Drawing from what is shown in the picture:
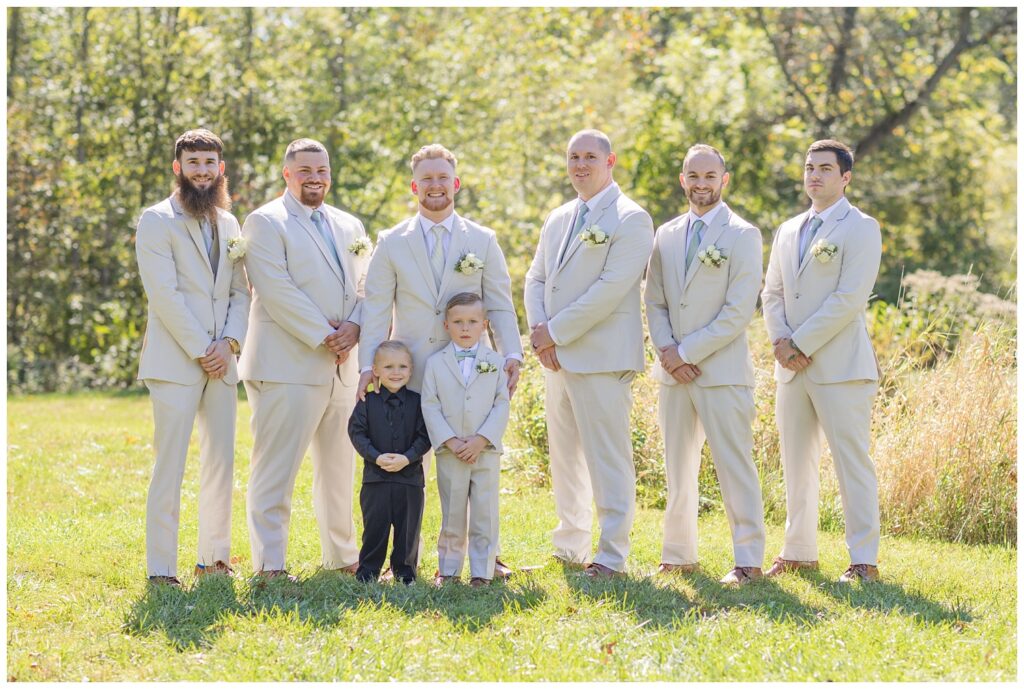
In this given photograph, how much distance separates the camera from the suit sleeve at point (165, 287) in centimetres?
621

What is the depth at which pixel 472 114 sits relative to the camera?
60.7ft

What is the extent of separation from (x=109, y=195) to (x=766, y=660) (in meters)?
14.1

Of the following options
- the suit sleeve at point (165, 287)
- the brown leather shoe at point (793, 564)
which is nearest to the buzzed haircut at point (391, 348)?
the suit sleeve at point (165, 287)

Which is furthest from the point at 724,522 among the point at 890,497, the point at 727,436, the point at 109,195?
the point at 109,195

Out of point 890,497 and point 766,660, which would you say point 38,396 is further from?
point 766,660

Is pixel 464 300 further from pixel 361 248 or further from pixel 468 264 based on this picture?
A: pixel 361 248

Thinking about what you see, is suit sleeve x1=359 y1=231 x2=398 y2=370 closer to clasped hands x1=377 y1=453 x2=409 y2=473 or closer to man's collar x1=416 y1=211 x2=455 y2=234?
man's collar x1=416 y1=211 x2=455 y2=234

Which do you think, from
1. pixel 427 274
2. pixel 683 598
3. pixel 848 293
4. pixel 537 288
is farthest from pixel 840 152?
pixel 683 598

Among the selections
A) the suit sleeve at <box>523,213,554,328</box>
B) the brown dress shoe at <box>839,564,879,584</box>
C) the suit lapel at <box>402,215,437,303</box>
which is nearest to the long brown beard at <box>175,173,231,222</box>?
the suit lapel at <box>402,215,437,303</box>

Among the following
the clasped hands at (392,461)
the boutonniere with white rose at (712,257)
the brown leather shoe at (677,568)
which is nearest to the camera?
the clasped hands at (392,461)

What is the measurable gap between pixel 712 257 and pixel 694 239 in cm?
24

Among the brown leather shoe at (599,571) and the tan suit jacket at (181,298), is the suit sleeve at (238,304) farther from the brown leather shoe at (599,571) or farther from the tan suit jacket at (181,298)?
the brown leather shoe at (599,571)

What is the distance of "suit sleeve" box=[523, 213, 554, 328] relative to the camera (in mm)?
6711

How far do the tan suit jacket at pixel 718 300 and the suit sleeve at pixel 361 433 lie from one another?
5.60ft
